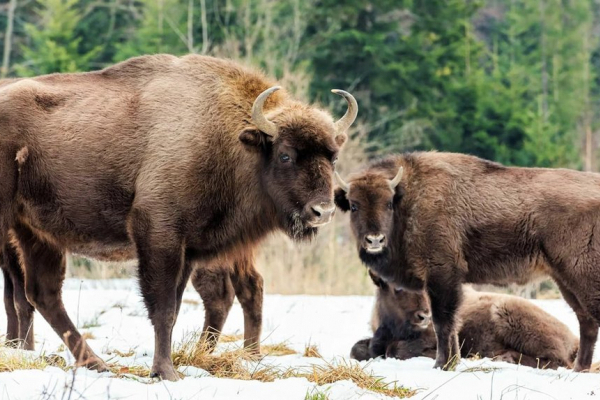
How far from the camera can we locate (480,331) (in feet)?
32.2

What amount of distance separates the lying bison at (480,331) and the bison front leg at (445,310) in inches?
9.9

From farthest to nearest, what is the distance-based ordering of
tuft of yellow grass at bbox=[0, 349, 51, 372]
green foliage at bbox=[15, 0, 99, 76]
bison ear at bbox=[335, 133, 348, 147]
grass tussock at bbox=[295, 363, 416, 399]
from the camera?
green foliage at bbox=[15, 0, 99, 76], bison ear at bbox=[335, 133, 348, 147], grass tussock at bbox=[295, 363, 416, 399], tuft of yellow grass at bbox=[0, 349, 51, 372]

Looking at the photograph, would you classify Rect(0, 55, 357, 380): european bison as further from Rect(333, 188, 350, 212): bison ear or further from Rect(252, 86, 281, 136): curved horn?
Rect(333, 188, 350, 212): bison ear

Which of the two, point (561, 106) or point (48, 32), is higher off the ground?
point (48, 32)

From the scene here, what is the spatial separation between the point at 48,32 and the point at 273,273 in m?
13.7

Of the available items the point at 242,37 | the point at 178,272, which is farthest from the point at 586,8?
the point at 178,272

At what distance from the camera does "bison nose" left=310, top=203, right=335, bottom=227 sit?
7223 millimetres

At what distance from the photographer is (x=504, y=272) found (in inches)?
360

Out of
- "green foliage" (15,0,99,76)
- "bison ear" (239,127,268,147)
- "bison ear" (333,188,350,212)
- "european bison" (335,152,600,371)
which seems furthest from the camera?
"green foliage" (15,0,99,76)

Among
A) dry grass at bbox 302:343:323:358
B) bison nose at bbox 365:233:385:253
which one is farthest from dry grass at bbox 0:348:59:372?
bison nose at bbox 365:233:385:253

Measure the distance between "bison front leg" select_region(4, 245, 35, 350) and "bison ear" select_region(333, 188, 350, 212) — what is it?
318 centimetres

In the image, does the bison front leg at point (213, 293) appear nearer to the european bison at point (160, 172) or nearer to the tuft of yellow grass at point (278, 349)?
the tuft of yellow grass at point (278, 349)

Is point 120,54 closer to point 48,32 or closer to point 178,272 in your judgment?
point 48,32

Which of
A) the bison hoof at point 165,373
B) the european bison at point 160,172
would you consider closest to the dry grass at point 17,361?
the european bison at point 160,172
